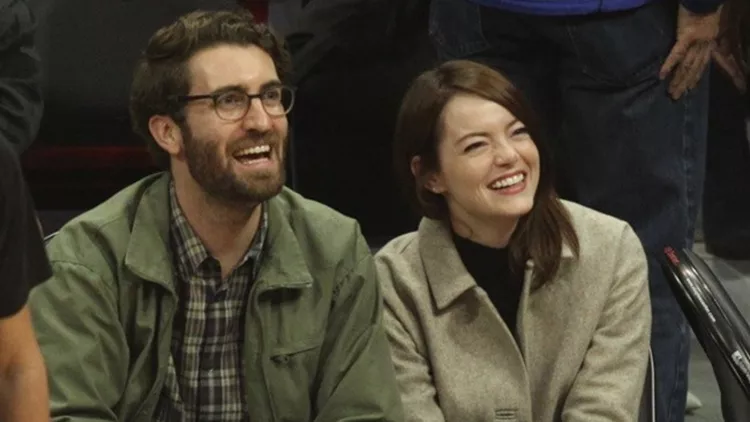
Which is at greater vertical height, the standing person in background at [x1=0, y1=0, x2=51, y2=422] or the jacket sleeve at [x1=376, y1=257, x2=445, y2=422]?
the standing person in background at [x1=0, y1=0, x2=51, y2=422]

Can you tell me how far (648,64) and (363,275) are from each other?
0.69 m

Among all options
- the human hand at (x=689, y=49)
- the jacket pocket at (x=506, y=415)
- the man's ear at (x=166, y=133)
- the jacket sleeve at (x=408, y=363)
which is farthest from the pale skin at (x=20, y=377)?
the human hand at (x=689, y=49)

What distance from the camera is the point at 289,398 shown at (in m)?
2.03

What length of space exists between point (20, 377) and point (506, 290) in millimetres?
850

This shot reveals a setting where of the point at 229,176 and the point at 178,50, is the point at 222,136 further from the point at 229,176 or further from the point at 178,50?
the point at 178,50

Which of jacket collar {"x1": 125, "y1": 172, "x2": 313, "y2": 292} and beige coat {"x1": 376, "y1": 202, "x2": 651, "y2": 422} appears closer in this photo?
jacket collar {"x1": 125, "y1": 172, "x2": 313, "y2": 292}

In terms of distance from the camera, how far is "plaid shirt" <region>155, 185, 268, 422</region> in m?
2.02

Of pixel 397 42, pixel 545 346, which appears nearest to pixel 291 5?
pixel 397 42

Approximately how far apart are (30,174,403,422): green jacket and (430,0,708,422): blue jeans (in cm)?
54

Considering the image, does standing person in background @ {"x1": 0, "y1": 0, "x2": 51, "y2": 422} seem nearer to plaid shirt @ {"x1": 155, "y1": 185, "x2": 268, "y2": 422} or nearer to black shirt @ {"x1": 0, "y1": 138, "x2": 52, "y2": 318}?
black shirt @ {"x1": 0, "y1": 138, "x2": 52, "y2": 318}

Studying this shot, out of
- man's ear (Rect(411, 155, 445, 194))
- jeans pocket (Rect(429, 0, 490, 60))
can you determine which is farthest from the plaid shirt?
jeans pocket (Rect(429, 0, 490, 60))

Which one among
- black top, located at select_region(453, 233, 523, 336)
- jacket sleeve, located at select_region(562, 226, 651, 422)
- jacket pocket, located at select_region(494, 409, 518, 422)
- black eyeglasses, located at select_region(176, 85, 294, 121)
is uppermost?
black eyeglasses, located at select_region(176, 85, 294, 121)

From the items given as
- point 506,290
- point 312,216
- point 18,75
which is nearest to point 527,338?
point 506,290

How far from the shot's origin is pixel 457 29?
2453mm
